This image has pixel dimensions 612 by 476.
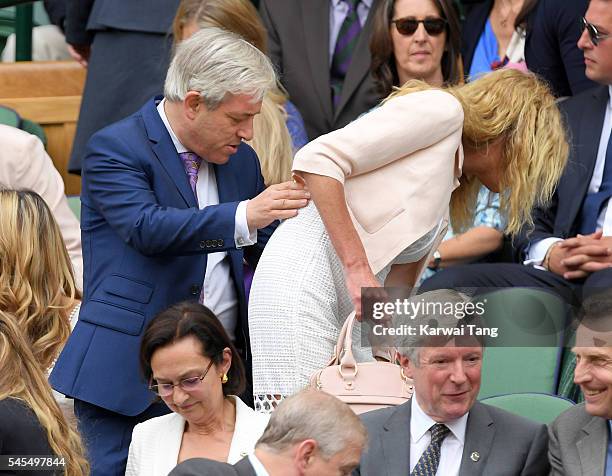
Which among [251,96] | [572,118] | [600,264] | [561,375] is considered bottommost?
[561,375]

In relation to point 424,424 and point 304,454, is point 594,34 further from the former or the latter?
point 304,454

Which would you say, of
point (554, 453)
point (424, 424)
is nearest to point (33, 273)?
point (424, 424)

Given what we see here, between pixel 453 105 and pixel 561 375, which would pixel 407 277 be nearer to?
pixel 453 105

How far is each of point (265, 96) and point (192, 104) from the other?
118 centimetres

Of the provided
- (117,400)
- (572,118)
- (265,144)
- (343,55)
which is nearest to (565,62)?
(572,118)

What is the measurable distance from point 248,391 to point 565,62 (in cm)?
233

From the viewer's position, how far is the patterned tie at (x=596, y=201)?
5.60m

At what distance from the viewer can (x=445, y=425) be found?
13.0ft

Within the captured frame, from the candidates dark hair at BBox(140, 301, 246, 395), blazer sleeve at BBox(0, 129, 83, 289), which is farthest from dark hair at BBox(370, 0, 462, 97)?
dark hair at BBox(140, 301, 246, 395)

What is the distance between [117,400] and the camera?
4.35 metres

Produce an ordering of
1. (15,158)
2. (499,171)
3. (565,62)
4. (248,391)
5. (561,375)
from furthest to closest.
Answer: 1. (565,62)
2. (15,158)
3. (561,375)
4. (248,391)
5. (499,171)

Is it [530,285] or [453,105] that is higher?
[453,105]

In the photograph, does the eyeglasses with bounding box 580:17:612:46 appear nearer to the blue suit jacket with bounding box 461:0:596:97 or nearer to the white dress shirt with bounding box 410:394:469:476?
the blue suit jacket with bounding box 461:0:596:97

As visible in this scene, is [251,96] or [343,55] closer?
A: [251,96]
